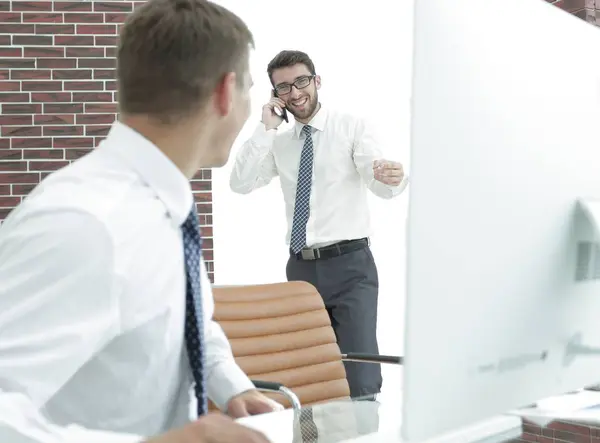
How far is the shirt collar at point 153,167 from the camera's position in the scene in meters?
0.98

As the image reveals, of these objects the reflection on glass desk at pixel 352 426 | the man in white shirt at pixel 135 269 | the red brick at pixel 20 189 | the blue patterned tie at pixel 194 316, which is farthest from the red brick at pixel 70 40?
the blue patterned tie at pixel 194 316

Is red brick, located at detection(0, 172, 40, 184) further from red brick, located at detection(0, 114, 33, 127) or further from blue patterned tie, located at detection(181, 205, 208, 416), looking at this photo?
blue patterned tie, located at detection(181, 205, 208, 416)

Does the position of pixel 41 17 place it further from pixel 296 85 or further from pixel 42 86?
pixel 296 85

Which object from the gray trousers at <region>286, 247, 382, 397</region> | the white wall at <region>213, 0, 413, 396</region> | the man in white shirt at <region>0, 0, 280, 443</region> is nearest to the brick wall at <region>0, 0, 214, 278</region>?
the white wall at <region>213, 0, 413, 396</region>

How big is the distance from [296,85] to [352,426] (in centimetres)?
225

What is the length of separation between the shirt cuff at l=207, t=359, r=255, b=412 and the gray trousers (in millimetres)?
2040

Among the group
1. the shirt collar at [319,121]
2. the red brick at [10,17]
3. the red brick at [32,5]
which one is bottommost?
the shirt collar at [319,121]

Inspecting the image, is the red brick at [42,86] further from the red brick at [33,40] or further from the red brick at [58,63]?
the red brick at [33,40]

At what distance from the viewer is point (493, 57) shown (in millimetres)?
694

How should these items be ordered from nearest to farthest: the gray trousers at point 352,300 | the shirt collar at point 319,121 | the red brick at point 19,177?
the gray trousers at point 352,300 → the shirt collar at point 319,121 → the red brick at point 19,177

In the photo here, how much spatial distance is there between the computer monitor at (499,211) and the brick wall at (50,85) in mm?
3273

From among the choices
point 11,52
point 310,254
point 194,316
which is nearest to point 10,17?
point 11,52

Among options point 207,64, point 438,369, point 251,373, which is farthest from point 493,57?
point 251,373

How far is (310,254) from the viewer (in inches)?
132
